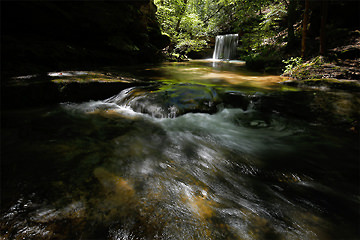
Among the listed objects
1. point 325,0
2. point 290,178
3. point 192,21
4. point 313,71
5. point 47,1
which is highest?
point 192,21

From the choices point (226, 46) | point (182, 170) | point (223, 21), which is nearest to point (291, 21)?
point (182, 170)

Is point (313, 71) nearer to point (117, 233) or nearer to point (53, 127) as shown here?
point (117, 233)

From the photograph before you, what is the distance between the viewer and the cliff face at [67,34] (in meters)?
5.73

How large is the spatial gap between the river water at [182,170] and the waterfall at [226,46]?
1868 cm

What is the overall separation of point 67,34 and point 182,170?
356 inches

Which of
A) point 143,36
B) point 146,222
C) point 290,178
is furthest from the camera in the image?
point 143,36

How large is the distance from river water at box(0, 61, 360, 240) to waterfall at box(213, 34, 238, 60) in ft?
61.3

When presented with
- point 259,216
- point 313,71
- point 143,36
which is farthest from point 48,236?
point 143,36

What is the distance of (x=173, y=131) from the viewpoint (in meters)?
3.40

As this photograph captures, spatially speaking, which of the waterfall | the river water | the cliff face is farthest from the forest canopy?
the waterfall

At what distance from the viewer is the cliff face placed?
18.8ft

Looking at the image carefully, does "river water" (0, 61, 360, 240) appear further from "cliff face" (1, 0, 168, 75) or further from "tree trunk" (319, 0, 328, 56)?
"tree trunk" (319, 0, 328, 56)

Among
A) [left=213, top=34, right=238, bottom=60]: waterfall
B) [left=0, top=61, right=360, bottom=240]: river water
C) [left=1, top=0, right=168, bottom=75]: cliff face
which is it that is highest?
[left=213, top=34, right=238, bottom=60]: waterfall

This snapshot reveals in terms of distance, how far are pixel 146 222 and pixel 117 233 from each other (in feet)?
0.73
